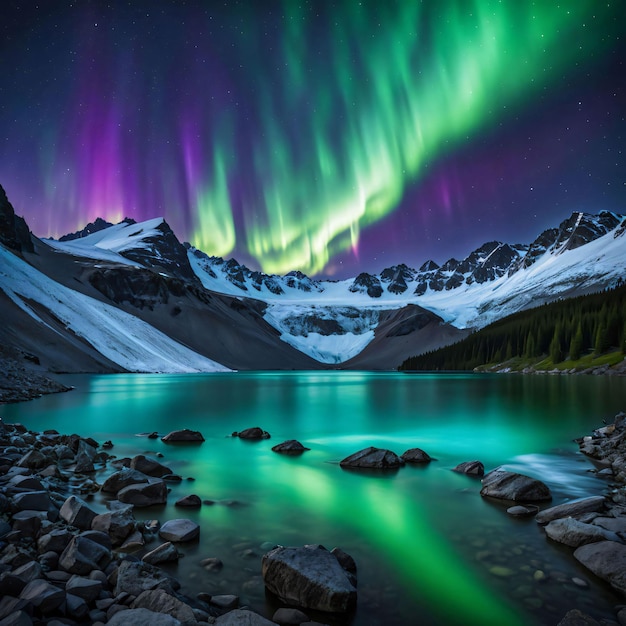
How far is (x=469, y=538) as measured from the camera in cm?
973

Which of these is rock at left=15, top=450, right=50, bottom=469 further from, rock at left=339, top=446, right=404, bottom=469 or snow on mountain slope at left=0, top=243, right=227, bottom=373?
snow on mountain slope at left=0, top=243, right=227, bottom=373

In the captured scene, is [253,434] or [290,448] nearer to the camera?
[290,448]

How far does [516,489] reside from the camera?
41.1 feet

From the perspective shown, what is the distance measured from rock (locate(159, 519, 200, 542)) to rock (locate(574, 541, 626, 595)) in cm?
810

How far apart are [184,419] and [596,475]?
2714 centimetres

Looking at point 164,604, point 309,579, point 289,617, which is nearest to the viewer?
point 164,604

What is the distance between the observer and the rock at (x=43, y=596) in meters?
5.52

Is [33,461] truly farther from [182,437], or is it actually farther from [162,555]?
[182,437]

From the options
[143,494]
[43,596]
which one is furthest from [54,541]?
[143,494]

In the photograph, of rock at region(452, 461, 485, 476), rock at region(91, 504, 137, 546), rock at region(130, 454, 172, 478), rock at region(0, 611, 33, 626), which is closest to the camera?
rock at region(0, 611, 33, 626)

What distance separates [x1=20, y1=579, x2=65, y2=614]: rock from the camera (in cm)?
552

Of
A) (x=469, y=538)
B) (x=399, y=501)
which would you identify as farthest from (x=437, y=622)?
(x=399, y=501)

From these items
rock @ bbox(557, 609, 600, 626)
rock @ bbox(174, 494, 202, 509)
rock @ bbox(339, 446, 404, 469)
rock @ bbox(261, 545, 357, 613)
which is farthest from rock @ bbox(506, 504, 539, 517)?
rock @ bbox(174, 494, 202, 509)

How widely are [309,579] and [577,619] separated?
4.03 meters
